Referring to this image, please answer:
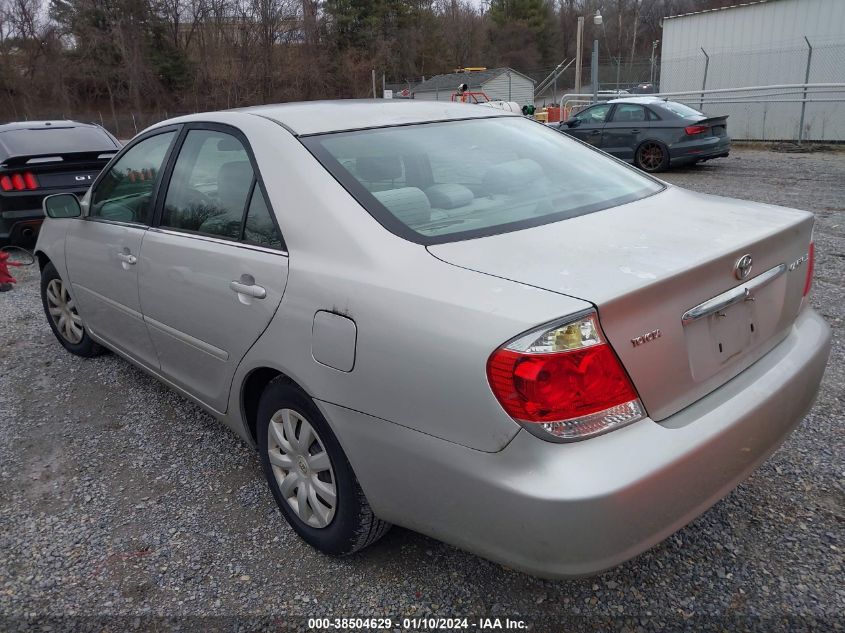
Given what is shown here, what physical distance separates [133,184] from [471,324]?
8.23 feet

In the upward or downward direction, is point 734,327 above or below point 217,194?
below

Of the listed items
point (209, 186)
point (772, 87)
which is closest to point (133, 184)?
point (209, 186)

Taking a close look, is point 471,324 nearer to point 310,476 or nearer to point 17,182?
point 310,476

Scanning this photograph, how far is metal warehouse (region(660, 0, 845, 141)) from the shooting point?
1630 cm

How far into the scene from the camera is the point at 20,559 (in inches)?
102

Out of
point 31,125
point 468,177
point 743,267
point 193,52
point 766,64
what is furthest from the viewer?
point 193,52

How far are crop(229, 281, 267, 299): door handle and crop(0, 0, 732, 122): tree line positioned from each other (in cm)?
4781

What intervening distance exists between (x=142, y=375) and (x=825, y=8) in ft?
62.9

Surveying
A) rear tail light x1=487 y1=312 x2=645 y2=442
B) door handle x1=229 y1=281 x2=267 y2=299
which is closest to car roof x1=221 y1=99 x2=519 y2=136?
door handle x1=229 y1=281 x2=267 y2=299

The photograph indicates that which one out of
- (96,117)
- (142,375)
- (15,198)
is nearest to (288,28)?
(96,117)

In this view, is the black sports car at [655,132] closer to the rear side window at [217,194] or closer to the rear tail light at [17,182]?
the rear tail light at [17,182]

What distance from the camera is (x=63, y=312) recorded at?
15.0 feet

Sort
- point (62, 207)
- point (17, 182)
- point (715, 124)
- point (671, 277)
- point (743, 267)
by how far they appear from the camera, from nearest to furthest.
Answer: point (671, 277), point (743, 267), point (62, 207), point (17, 182), point (715, 124)

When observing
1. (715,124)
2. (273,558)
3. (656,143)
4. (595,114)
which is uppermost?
(595,114)
